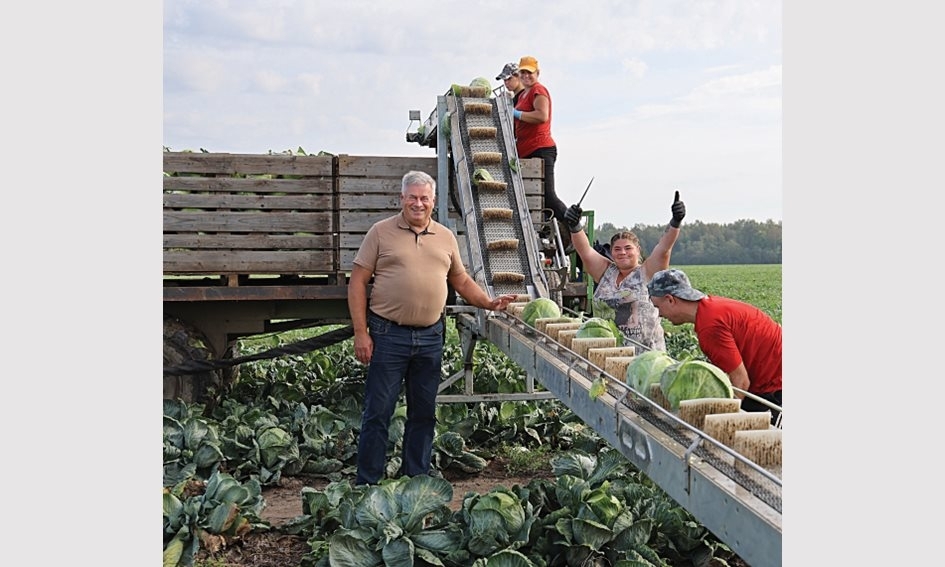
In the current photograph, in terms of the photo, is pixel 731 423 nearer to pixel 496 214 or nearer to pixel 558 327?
pixel 558 327

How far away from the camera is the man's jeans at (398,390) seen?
5281mm

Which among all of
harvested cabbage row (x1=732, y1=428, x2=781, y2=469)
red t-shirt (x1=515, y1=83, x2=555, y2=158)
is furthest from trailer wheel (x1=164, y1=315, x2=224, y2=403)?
harvested cabbage row (x1=732, y1=428, x2=781, y2=469)

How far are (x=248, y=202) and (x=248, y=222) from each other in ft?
0.60

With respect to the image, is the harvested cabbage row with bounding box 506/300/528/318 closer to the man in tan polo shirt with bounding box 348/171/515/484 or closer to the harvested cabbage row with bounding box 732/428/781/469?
the man in tan polo shirt with bounding box 348/171/515/484

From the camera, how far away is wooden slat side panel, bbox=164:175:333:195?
24.8 ft

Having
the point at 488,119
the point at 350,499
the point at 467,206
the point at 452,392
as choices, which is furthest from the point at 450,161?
the point at 350,499

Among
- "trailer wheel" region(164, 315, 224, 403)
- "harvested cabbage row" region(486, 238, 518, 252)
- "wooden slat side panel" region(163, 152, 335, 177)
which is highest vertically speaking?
"wooden slat side panel" region(163, 152, 335, 177)

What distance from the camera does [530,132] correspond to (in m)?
8.12

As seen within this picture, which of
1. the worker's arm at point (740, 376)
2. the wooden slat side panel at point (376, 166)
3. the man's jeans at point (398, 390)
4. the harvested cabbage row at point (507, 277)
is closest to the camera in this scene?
the worker's arm at point (740, 376)

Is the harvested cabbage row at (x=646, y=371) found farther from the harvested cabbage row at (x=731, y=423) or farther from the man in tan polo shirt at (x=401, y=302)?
the man in tan polo shirt at (x=401, y=302)

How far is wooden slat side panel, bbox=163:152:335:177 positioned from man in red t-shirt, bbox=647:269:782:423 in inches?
166

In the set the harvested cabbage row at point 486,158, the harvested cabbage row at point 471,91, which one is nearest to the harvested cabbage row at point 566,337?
the harvested cabbage row at point 486,158

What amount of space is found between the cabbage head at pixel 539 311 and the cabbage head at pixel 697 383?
2190 millimetres

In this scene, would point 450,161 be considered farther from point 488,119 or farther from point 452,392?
point 452,392
